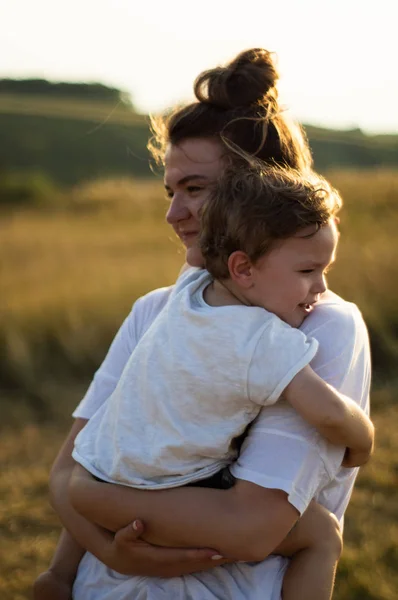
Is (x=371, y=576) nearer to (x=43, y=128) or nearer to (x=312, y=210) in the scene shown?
(x=312, y=210)

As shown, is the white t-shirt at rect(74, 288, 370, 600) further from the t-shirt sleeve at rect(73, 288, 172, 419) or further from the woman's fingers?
the t-shirt sleeve at rect(73, 288, 172, 419)

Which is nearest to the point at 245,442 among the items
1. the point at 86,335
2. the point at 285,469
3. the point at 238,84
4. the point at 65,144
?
the point at 285,469

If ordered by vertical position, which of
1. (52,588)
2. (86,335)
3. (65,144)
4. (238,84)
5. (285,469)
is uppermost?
(238,84)

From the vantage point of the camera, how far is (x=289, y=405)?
5.57 feet

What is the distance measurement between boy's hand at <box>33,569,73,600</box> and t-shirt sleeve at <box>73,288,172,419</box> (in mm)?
369

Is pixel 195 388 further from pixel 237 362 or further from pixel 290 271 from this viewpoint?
pixel 290 271

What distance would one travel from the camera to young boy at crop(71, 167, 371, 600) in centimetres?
164

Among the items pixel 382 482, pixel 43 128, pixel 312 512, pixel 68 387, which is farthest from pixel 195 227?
pixel 43 128

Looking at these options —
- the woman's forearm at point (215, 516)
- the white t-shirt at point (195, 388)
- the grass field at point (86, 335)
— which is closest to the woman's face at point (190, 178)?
the white t-shirt at point (195, 388)

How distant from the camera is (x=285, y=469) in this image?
5.44 feet

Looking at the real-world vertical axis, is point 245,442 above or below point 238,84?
below

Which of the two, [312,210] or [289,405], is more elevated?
[312,210]

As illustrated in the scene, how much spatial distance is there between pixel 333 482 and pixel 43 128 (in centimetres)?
2268

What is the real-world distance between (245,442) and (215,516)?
15 centimetres
